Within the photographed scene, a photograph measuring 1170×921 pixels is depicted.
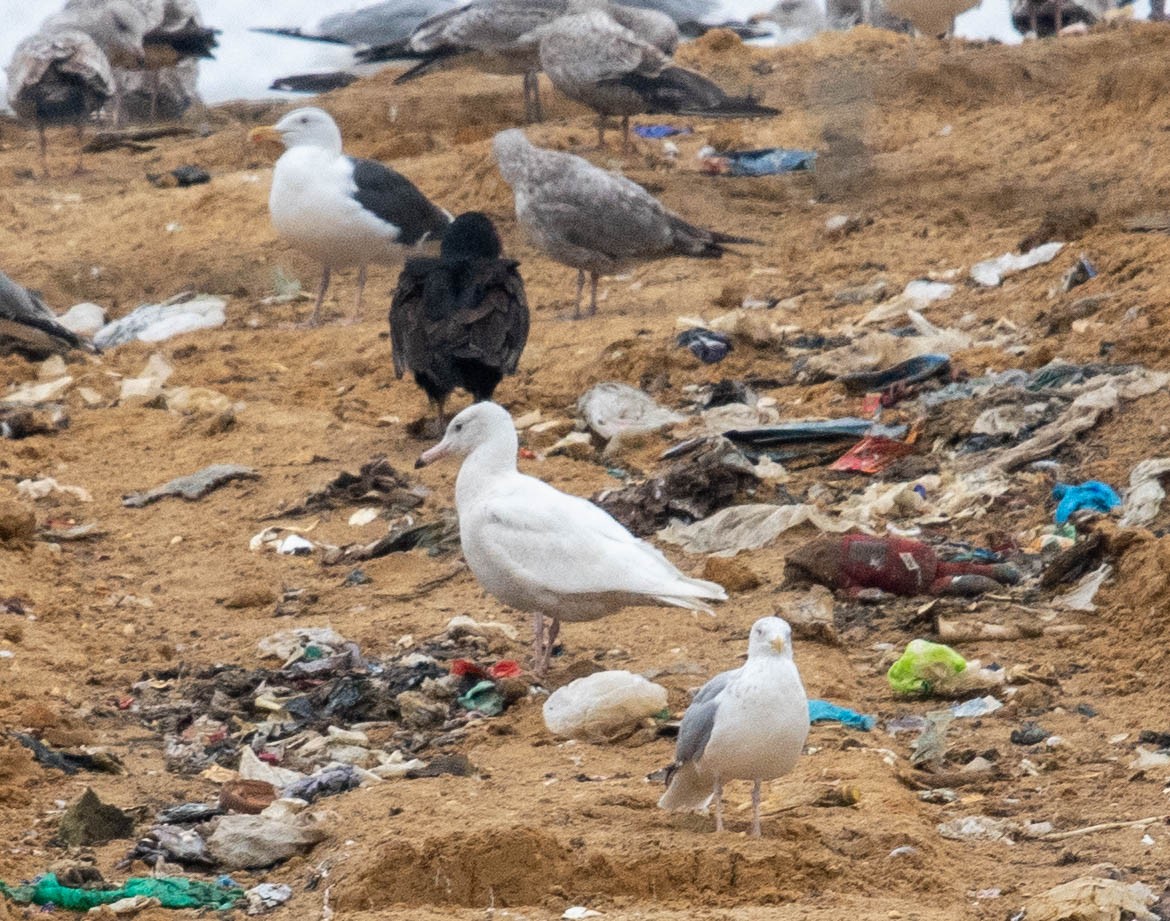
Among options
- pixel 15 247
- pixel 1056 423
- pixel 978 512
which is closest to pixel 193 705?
pixel 978 512

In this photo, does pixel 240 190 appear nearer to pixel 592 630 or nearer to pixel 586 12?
pixel 586 12

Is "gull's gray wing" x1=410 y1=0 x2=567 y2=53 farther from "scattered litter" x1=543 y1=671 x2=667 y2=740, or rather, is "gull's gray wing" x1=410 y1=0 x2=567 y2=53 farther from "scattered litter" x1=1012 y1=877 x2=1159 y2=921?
"scattered litter" x1=1012 y1=877 x2=1159 y2=921

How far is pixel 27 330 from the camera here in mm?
11227

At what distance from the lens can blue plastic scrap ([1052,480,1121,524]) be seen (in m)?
7.23

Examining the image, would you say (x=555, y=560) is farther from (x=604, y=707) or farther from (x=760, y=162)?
(x=760, y=162)

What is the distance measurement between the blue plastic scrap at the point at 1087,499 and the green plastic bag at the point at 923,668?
1.57 meters

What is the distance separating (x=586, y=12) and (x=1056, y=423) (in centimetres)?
723

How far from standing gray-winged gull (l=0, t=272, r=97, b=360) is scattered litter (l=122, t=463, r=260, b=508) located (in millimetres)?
2686

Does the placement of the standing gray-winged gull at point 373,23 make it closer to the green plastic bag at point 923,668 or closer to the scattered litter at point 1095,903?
the green plastic bag at point 923,668

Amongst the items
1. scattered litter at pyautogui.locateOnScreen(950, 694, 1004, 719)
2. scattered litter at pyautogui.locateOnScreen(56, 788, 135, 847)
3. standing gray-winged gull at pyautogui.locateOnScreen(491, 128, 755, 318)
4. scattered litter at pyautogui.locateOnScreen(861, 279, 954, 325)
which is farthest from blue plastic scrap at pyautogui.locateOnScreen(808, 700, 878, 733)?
standing gray-winged gull at pyautogui.locateOnScreen(491, 128, 755, 318)

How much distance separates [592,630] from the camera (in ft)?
22.4

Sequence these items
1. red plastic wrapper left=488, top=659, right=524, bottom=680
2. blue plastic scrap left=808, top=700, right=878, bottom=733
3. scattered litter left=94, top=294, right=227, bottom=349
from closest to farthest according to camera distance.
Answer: blue plastic scrap left=808, top=700, right=878, bottom=733
red plastic wrapper left=488, top=659, right=524, bottom=680
scattered litter left=94, top=294, right=227, bottom=349

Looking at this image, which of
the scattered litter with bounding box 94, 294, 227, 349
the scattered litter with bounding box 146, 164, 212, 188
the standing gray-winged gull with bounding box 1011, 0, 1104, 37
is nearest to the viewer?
the scattered litter with bounding box 94, 294, 227, 349

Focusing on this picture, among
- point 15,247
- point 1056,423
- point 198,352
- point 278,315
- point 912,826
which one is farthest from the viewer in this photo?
point 15,247
